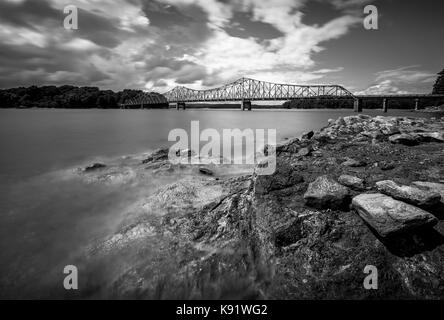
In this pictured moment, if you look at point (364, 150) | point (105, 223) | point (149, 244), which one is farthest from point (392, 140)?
point (105, 223)

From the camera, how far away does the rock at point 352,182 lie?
572 centimetres

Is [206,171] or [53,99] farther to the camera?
[53,99]

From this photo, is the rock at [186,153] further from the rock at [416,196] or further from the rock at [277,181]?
the rock at [416,196]

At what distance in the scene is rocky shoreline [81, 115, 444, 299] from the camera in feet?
13.2

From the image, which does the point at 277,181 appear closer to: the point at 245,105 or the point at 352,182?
the point at 352,182

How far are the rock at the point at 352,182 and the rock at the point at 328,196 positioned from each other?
1.72 ft

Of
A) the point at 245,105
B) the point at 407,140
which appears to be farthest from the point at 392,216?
the point at 245,105

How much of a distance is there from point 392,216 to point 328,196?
1.31 metres

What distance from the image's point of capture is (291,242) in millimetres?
4828

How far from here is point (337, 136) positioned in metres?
13.8

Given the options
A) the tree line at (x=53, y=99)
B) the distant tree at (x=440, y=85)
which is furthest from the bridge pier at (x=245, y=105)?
the tree line at (x=53, y=99)
